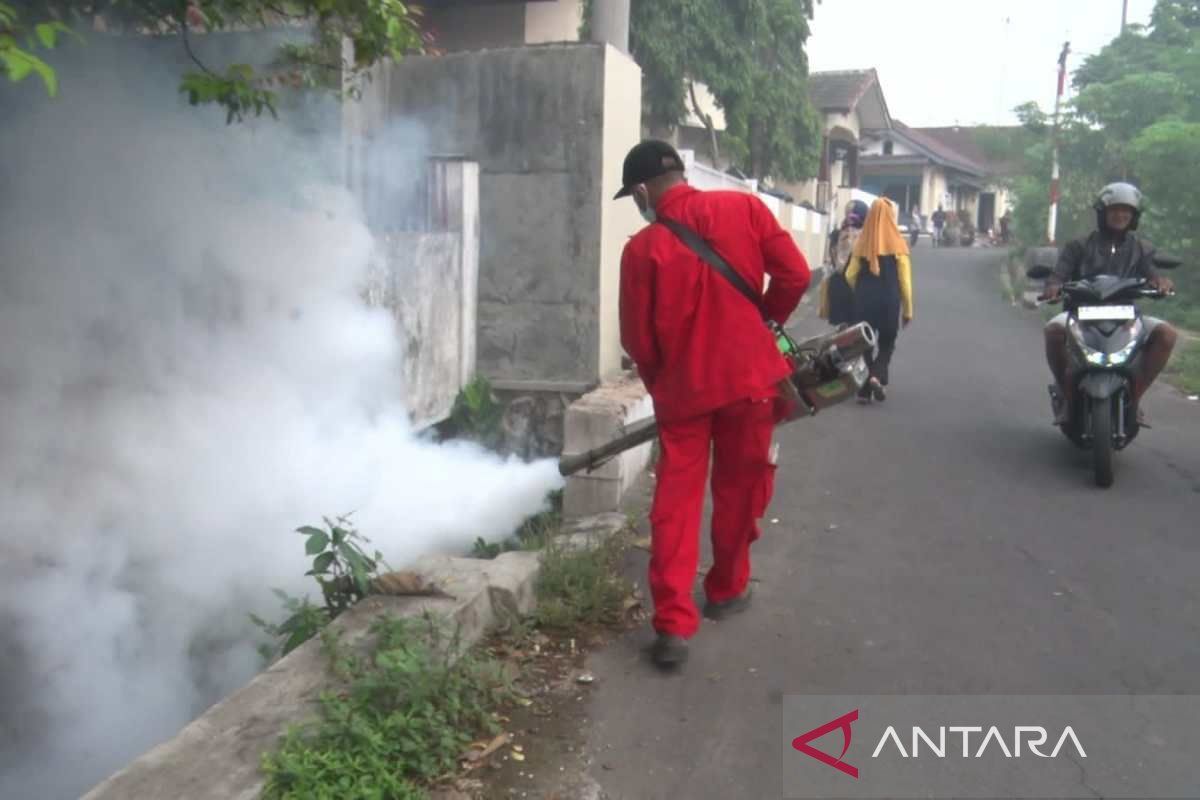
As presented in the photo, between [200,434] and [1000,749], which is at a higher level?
[200,434]

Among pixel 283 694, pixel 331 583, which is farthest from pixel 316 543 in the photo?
pixel 283 694

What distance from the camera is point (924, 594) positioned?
4559 mm

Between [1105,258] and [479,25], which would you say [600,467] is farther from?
[479,25]

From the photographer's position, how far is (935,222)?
1495 inches

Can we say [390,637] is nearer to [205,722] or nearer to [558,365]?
[205,722]

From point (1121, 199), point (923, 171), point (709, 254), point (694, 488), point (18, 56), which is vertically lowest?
point (694, 488)

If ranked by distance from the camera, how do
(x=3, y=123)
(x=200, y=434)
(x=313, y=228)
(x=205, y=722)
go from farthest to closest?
(x=313, y=228), (x=200, y=434), (x=3, y=123), (x=205, y=722)

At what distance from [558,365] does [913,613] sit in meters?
3.29

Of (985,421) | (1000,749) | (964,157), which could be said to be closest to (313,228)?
(1000,749)

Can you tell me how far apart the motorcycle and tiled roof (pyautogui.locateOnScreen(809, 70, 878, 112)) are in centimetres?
2518

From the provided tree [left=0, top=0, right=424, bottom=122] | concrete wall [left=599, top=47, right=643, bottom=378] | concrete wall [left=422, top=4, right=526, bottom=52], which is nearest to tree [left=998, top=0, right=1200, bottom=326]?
concrete wall [left=422, top=4, right=526, bottom=52]

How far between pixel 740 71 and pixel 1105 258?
38.7 feet

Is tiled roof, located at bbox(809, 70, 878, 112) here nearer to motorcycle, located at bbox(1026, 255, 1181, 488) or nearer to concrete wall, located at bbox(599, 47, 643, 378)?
concrete wall, located at bbox(599, 47, 643, 378)

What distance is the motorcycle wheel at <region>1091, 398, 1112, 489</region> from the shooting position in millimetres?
5961
